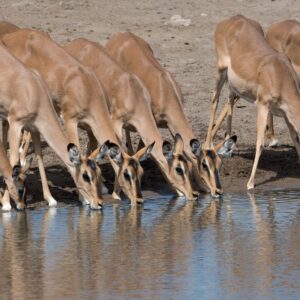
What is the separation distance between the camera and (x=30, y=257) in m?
11.7

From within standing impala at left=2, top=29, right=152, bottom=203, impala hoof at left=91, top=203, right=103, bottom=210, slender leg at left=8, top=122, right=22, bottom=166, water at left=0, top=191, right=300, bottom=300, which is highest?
standing impala at left=2, top=29, right=152, bottom=203

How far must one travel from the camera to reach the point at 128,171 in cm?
1505

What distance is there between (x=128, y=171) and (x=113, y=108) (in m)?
1.65

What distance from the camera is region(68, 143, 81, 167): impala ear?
1466 centimetres

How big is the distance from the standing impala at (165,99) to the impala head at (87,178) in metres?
1.44

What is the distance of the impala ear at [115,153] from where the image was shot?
14.9 metres

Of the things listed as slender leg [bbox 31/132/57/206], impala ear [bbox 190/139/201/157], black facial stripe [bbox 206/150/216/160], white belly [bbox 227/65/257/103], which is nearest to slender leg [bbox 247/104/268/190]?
white belly [bbox 227/65/257/103]

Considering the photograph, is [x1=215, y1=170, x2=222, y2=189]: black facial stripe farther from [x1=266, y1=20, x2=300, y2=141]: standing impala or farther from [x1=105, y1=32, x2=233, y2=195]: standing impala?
[x1=266, y1=20, x2=300, y2=141]: standing impala

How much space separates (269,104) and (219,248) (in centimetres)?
507

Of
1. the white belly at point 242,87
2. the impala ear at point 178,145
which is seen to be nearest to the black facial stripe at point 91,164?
the impala ear at point 178,145

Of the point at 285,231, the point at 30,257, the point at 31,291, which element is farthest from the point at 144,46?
the point at 31,291

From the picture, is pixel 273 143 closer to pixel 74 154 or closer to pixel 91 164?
pixel 91 164

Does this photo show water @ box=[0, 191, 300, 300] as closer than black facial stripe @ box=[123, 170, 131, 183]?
Yes

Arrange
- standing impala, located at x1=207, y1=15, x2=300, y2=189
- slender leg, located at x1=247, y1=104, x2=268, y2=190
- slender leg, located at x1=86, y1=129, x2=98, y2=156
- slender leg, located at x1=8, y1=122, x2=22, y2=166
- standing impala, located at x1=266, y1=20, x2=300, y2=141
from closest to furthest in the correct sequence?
slender leg, located at x1=8, y1=122, x2=22, y2=166
slender leg, located at x1=247, y1=104, x2=268, y2=190
standing impala, located at x1=207, y1=15, x2=300, y2=189
slender leg, located at x1=86, y1=129, x2=98, y2=156
standing impala, located at x1=266, y1=20, x2=300, y2=141
